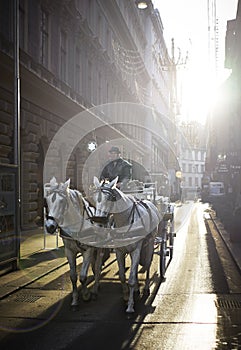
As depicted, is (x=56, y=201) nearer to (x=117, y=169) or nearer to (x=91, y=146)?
(x=117, y=169)

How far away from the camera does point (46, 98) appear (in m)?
21.6

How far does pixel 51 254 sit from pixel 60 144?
37.2 feet

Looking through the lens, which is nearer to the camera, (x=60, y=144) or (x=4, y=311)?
(x=4, y=311)

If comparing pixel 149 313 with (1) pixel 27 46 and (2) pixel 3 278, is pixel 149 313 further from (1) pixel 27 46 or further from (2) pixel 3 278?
(1) pixel 27 46

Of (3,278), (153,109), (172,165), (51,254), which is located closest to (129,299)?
(3,278)

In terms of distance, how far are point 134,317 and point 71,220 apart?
1731 mm

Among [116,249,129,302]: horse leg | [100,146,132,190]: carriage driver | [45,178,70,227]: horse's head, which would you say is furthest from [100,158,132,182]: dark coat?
[45,178,70,227]: horse's head

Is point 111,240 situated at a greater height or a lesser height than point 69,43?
lesser

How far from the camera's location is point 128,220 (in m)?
7.64

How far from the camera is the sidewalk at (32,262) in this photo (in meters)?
9.72

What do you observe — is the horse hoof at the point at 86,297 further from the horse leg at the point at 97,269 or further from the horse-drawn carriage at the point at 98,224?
the horse leg at the point at 97,269

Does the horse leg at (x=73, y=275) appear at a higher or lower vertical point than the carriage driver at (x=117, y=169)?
lower

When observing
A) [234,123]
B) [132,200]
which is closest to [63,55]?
[132,200]

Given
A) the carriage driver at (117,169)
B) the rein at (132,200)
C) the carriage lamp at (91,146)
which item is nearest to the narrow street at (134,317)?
the rein at (132,200)
